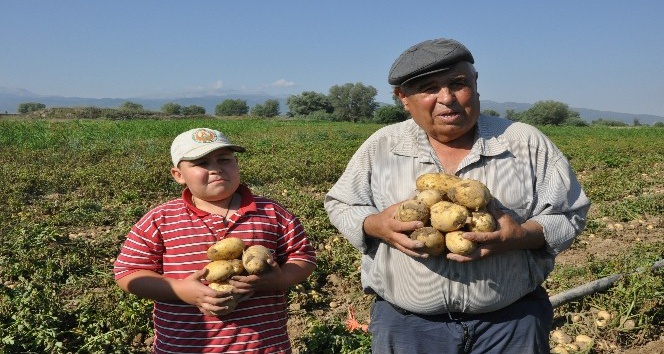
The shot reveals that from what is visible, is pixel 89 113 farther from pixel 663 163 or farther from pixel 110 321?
pixel 110 321

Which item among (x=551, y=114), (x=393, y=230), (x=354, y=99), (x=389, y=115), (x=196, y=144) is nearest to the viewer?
(x=393, y=230)

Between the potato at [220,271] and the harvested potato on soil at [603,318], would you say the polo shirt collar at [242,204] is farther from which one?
the harvested potato on soil at [603,318]

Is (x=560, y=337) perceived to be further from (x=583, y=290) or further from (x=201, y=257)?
(x=201, y=257)

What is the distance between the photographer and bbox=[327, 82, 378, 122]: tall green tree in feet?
254

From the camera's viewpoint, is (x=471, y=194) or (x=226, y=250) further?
(x=226, y=250)

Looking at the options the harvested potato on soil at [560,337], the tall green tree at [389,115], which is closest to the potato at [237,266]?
the harvested potato on soil at [560,337]

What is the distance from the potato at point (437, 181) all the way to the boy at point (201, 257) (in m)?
0.61

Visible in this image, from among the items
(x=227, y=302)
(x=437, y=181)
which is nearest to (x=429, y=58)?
(x=437, y=181)

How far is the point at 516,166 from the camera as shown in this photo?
1.87m

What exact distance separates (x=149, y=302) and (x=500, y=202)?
281cm

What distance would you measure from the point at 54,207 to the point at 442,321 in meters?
6.32

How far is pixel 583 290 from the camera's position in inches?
148

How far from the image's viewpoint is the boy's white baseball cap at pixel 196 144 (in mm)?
1980

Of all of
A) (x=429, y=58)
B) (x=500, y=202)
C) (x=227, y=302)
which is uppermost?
(x=429, y=58)
